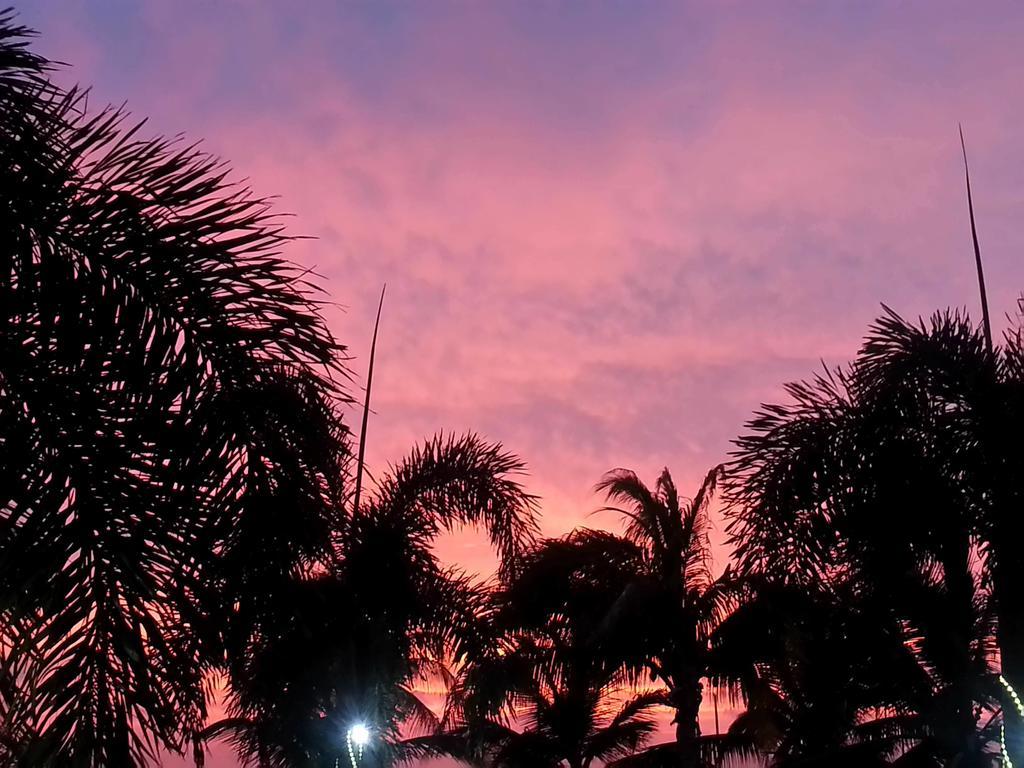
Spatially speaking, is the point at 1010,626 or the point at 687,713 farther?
the point at 687,713

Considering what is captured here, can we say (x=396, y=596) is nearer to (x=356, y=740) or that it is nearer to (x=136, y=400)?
(x=356, y=740)

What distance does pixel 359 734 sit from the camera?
13.9 m

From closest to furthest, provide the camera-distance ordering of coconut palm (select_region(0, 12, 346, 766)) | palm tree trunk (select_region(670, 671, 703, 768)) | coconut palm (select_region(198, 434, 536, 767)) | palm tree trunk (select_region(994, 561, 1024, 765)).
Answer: coconut palm (select_region(0, 12, 346, 766))
palm tree trunk (select_region(994, 561, 1024, 765))
coconut palm (select_region(198, 434, 536, 767))
palm tree trunk (select_region(670, 671, 703, 768))

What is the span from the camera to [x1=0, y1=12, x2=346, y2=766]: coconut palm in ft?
14.6

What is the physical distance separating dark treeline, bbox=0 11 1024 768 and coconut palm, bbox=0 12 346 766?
0.5 inches

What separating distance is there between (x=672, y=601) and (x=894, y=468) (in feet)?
28.7

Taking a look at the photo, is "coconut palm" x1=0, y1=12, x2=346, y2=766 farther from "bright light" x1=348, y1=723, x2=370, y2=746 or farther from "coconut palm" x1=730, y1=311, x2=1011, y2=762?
"bright light" x1=348, y1=723, x2=370, y2=746

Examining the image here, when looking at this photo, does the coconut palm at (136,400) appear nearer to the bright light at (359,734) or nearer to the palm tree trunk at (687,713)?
the bright light at (359,734)

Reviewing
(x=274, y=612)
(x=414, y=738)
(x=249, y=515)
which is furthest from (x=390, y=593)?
(x=414, y=738)

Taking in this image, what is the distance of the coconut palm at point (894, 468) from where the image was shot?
31.3 feet

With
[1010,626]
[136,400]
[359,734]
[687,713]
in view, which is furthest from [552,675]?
[136,400]

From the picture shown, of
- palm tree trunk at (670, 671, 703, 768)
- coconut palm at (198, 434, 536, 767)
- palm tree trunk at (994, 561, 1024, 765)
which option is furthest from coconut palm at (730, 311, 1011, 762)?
palm tree trunk at (670, 671, 703, 768)

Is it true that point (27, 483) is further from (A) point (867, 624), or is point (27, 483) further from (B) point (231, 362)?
(A) point (867, 624)

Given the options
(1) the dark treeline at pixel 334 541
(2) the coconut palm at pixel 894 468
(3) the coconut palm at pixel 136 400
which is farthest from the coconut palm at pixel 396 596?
(3) the coconut palm at pixel 136 400
